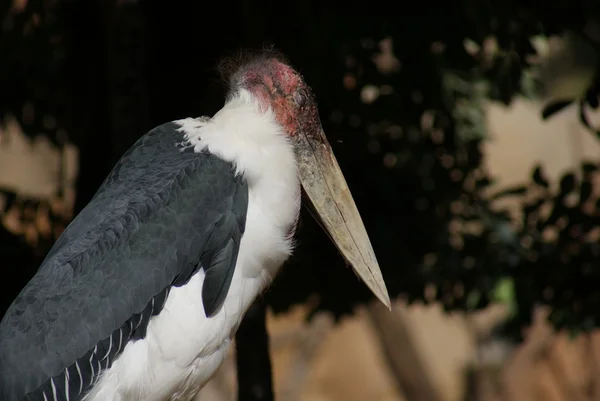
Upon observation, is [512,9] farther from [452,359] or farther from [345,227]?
[452,359]

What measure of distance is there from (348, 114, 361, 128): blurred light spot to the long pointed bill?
60cm

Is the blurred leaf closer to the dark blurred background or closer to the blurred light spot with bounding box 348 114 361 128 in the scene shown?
the dark blurred background

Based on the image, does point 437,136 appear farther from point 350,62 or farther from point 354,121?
point 350,62

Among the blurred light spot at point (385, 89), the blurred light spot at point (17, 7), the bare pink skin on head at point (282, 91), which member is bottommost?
the blurred light spot at point (385, 89)

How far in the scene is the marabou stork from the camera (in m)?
2.12

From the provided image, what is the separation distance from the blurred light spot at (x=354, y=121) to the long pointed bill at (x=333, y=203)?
603 millimetres

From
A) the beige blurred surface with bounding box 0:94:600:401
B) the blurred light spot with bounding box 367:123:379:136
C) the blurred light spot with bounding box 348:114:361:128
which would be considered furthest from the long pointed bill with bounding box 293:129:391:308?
the beige blurred surface with bounding box 0:94:600:401

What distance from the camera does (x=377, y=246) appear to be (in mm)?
3189

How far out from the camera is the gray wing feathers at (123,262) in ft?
6.91

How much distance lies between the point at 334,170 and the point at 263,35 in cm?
59

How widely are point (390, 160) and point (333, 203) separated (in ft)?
3.17

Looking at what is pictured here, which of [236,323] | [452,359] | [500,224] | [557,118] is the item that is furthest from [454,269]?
[557,118]

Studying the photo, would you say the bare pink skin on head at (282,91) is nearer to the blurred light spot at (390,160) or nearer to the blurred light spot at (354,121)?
the blurred light spot at (354,121)

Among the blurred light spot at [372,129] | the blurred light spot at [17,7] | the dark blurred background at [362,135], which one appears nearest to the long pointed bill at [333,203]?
the dark blurred background at [362,135]
